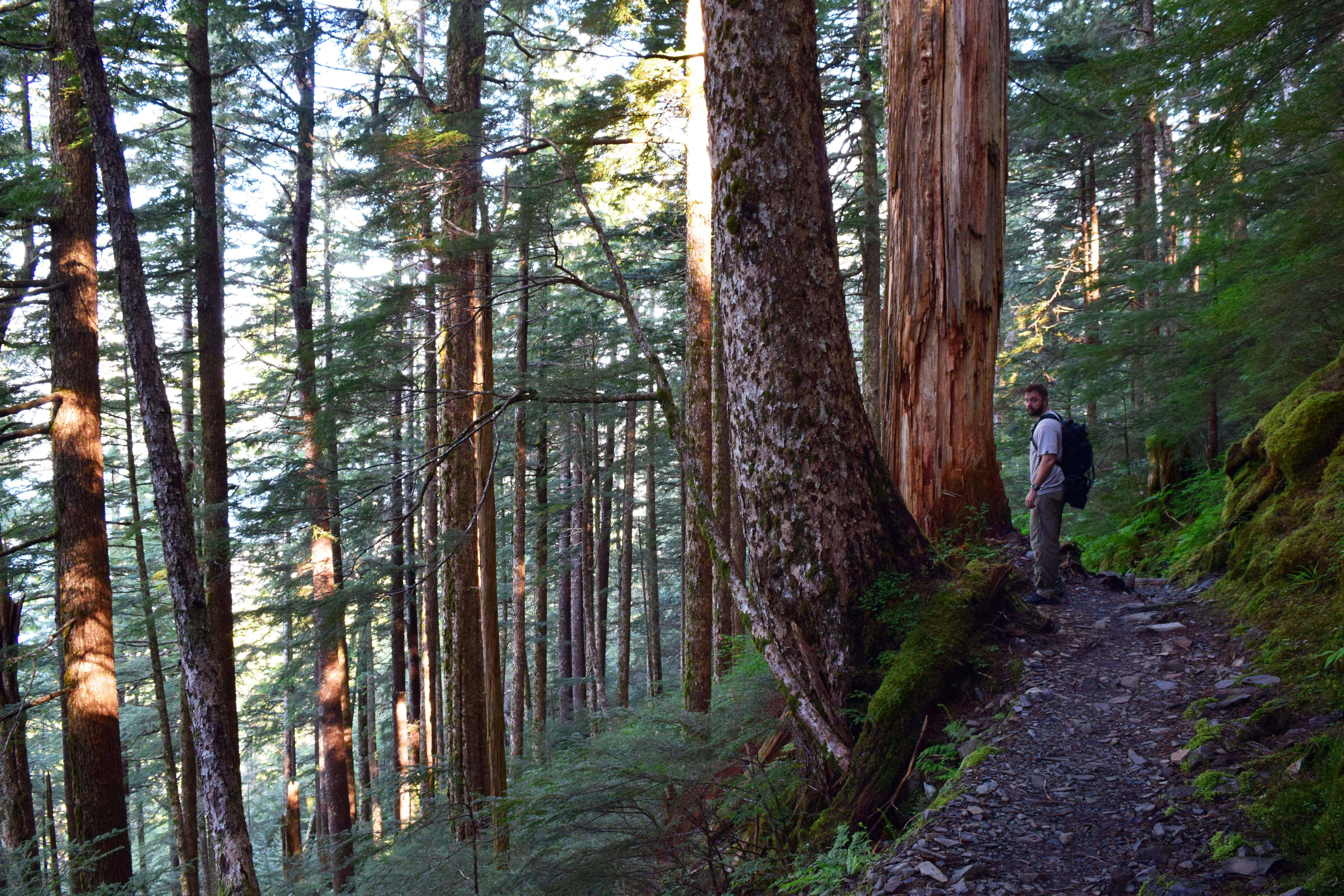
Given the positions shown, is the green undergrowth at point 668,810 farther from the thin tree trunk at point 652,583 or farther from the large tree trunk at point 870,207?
the thin tree trunk at point 652,583

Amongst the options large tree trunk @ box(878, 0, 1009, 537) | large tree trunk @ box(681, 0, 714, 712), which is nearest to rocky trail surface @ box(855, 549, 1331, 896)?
large tree trunk @ box(878, 0, 1009, 537)

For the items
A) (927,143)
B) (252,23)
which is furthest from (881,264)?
(252,23)

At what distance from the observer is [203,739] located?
7.39 m

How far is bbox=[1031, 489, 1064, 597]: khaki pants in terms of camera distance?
554 cm

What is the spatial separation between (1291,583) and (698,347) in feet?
18.3

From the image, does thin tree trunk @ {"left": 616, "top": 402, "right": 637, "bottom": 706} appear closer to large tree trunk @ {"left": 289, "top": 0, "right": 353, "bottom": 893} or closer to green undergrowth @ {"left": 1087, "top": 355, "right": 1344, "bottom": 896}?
large tree trunk @ {"left": 289, "top": 0, "right": 353, "bottom": 893}

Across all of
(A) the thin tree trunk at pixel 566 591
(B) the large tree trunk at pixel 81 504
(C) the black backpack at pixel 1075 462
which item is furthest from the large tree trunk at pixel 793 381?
(A) the thin tree trunk at pixel 566 591

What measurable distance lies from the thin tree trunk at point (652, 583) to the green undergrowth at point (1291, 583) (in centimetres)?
1397

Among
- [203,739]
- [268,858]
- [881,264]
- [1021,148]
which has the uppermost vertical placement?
[1021,148]

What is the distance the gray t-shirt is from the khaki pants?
0.23 feet

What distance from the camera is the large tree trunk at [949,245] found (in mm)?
5562

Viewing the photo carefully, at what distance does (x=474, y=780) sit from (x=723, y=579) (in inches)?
216

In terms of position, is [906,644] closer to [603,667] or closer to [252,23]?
[252,23]

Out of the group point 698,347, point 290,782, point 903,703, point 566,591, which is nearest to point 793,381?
point 903,703
